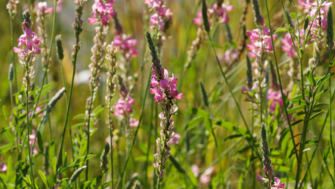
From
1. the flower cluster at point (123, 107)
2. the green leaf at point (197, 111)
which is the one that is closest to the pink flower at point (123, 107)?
the flower cluster at point (123, 107)

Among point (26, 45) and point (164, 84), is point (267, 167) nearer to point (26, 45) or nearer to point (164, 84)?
point (164, 84)

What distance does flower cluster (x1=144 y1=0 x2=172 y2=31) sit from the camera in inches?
33.9

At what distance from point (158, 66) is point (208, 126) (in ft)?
1.62

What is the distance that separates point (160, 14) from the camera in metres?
0.87

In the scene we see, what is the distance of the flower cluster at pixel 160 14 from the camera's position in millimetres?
862

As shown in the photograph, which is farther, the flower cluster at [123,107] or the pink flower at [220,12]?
the pink flower at [220,12]

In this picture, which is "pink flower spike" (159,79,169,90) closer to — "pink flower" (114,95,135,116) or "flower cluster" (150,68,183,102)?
"flower cluster" (150,68,183,102)

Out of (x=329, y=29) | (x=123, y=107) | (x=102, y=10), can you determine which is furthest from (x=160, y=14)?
(x=329, y=29)

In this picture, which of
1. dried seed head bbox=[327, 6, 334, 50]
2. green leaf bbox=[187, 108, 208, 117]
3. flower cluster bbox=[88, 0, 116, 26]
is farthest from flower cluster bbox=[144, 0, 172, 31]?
dried seed head bbox=[327, 6, 334, 50]

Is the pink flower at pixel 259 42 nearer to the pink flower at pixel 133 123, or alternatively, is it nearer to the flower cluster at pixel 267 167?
the flower cluster at pixel 267 167

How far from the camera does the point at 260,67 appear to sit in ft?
2.71

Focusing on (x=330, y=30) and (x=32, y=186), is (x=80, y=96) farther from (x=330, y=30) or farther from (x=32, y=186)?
(x=330, y=30)

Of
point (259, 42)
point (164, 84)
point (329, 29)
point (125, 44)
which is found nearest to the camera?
point (164, 84)

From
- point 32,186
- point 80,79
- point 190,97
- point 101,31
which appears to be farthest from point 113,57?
point 80,79
